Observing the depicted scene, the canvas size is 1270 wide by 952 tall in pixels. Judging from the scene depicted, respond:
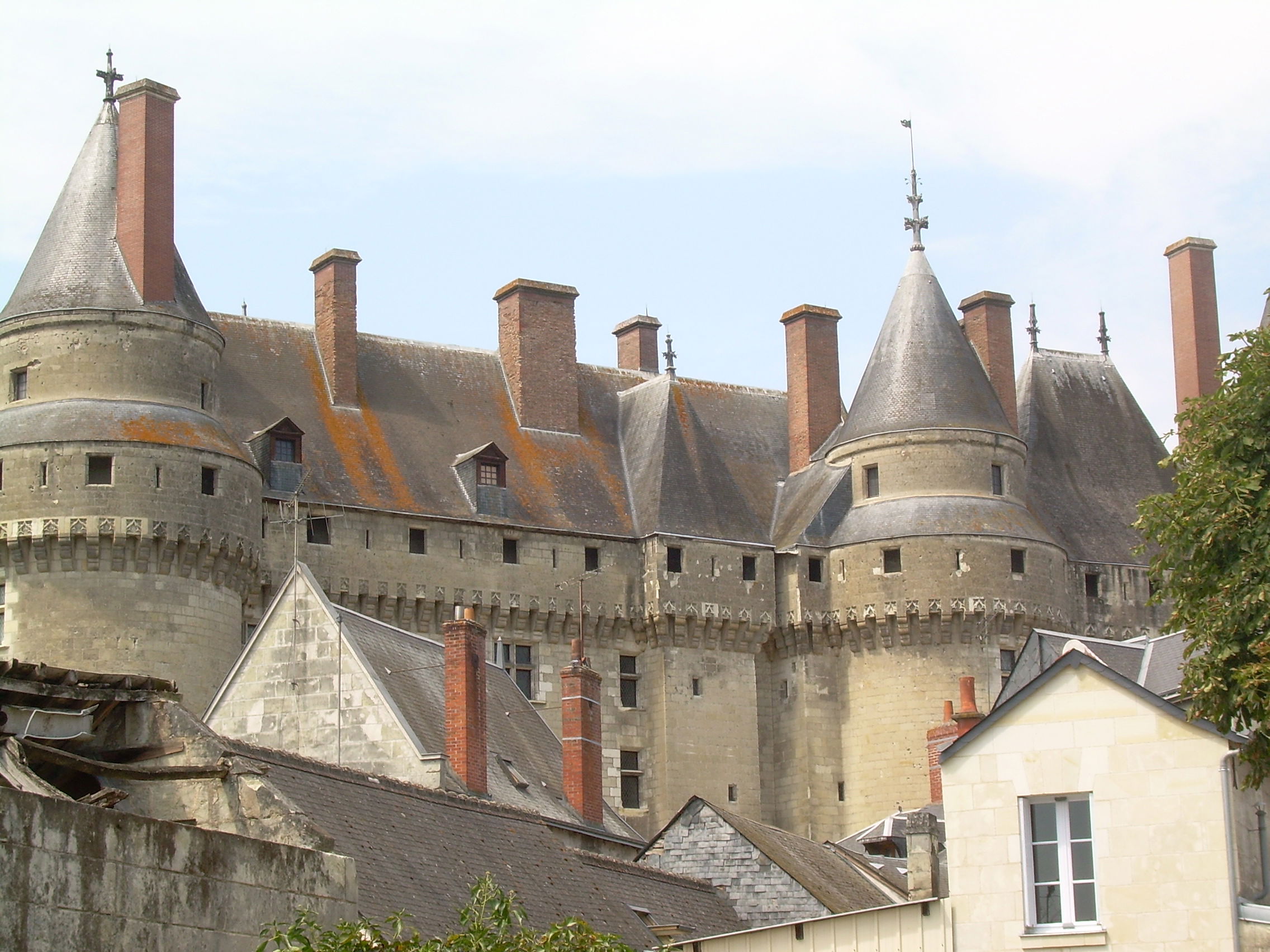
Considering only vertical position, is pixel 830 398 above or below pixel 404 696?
above

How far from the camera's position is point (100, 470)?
128ft

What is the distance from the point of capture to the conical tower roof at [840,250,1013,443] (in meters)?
45.7

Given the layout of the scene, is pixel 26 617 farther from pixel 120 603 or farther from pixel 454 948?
pixel 454 948

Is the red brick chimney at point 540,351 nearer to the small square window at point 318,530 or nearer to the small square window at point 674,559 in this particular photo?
the small square window at point 674,559

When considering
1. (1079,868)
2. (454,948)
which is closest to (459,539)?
(1079,868)

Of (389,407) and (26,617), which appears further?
(389,407)

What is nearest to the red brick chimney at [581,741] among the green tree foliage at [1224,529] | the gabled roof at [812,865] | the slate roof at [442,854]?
the gabled roof at [812,865]

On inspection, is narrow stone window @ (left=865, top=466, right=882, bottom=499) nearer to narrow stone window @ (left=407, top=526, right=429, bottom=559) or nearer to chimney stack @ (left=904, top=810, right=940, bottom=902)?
narrow stone window @ (left=407, top=526, right=429, bottom=559)

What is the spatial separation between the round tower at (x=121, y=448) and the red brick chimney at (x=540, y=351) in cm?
701

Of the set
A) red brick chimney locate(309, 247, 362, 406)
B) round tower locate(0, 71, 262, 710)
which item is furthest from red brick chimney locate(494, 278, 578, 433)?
round tower locate(0, 71, 262, 710)

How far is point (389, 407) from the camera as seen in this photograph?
45.1m

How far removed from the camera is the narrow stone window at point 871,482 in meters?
45.7

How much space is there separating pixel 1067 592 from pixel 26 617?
60.3ft

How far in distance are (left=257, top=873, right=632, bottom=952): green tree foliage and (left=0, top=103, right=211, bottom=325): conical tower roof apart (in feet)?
86.6
